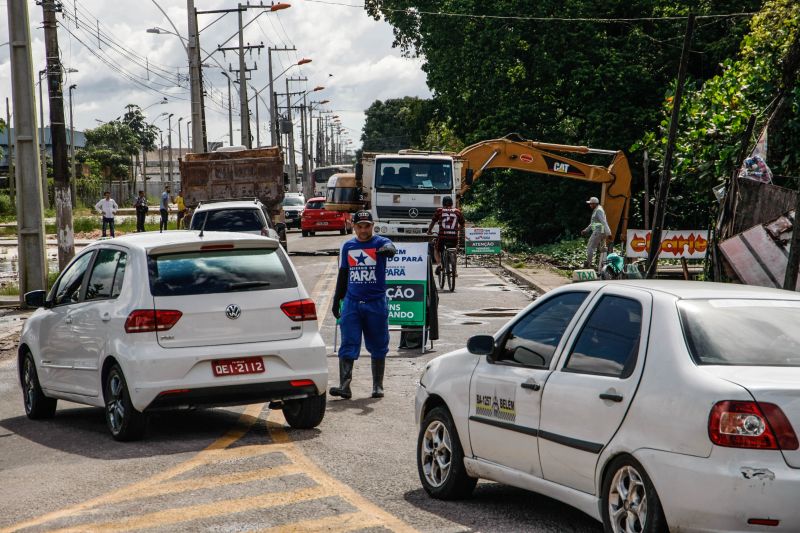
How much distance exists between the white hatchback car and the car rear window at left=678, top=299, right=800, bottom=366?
463 cm

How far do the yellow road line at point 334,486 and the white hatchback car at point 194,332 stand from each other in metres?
0.34

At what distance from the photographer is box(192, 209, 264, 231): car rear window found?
24.6 meters

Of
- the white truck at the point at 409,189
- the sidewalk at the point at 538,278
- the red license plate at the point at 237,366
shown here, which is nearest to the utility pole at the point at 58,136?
the sidewalk at the point at 538,278

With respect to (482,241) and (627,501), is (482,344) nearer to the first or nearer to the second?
(627,501)

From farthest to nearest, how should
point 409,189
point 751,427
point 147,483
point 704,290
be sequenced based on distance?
point 409,189 < point 147,483 < point 704,290 < point 751,427

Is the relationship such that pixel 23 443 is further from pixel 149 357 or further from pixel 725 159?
pixel 725 159

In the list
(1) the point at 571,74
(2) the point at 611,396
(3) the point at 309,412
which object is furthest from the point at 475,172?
(2) the point at 611,396

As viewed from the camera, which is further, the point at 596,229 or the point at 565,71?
the point at 565,71

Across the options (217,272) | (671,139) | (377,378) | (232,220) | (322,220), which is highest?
(671,139)

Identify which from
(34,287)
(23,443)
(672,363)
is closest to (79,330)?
(23,443)

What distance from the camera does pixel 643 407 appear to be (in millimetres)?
5527

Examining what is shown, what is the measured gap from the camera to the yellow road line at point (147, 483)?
7.04 meters

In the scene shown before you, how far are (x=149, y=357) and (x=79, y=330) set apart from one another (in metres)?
1.30

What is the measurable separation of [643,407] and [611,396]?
26 cm
